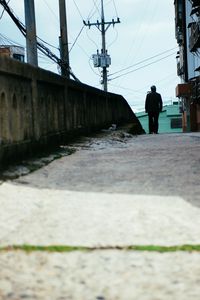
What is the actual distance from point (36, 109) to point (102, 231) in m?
4.94

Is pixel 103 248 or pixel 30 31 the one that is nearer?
pixel 103 248

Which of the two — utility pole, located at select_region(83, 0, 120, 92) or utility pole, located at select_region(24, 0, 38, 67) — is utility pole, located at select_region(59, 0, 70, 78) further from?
utility pole, located at select_region(83, 0, 120, 92)

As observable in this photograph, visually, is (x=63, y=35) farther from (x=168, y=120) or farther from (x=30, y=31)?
(x=168, y=120)

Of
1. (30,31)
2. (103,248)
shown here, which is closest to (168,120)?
(30,31)

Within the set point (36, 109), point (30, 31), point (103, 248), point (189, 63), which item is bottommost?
point (103, 248)

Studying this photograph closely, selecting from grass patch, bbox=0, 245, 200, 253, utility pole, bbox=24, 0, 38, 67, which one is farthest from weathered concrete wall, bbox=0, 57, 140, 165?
grass patch, bbox=0, 245, 200, 253

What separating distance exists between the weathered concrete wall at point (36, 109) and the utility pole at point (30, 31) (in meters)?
1.96

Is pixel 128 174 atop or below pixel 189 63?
below

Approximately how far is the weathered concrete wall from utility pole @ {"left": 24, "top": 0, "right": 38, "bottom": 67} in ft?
6.43

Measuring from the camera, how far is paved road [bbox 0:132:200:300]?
2.56 m

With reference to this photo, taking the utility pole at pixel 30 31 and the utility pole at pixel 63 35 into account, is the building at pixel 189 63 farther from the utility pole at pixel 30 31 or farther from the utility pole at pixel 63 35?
the utility pole at pixel 30 31

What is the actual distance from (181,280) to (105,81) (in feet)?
135

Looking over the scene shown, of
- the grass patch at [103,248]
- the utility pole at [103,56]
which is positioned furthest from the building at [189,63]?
the grass patch at [103,248]

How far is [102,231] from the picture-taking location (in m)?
3.51
